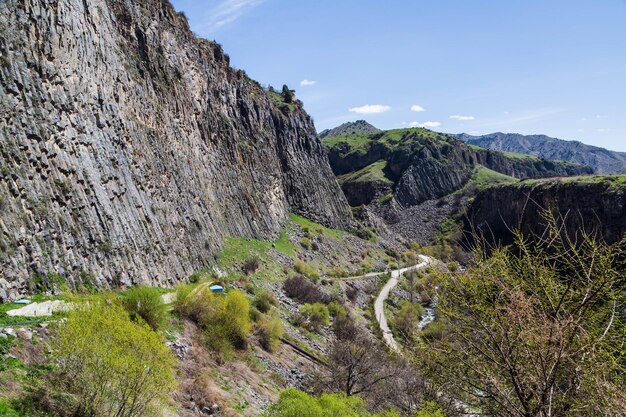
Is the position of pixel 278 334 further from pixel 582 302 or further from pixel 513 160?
pixel 513 160

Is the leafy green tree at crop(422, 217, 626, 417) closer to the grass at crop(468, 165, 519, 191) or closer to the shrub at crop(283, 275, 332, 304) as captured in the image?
the shrub at crop(283, 275, 332, 304)

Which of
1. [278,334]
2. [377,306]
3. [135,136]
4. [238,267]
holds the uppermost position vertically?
[135,136]

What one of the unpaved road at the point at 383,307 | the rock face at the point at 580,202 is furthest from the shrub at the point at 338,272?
the rock face at the point at 580,202

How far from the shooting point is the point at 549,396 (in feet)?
21.4

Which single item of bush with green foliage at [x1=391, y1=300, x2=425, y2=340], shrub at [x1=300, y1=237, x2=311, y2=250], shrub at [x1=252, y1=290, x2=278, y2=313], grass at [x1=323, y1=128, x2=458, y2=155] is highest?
grass at [x1=323, y1=128, x2=458, y2=155]

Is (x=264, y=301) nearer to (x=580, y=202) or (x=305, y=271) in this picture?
(x=305, y=271)

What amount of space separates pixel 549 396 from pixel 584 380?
24.3 inches

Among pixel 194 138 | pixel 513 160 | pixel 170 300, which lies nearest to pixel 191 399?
pixel 170 300

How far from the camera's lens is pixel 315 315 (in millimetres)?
42719

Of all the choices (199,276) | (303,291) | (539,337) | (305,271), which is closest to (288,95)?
(305,271)

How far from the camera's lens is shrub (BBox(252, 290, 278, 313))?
121ft

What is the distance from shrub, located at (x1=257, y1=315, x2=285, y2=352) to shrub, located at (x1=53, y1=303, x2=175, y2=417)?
58.7ft

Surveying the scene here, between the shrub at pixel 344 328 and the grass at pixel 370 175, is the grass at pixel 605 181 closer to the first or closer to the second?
the grass at pixel 370 175

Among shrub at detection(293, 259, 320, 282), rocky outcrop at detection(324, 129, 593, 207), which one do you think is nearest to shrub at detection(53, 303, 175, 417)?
shrub at detection(293, 259, 320, 282)
